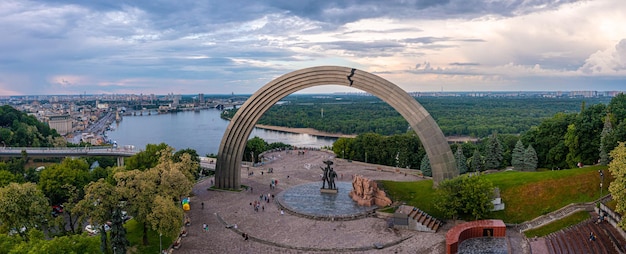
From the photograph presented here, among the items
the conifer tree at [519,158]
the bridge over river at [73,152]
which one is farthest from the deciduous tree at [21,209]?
the conifer tree at [519,158]

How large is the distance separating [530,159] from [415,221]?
2337 cm

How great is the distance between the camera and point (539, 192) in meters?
30.0

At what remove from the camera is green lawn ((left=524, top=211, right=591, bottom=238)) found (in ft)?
84.9

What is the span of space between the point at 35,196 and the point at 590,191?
35564 millimetres

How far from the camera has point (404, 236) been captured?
28156 millimetres

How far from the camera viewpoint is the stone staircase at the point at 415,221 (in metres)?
29.0

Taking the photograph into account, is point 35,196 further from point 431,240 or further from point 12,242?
point 431,240

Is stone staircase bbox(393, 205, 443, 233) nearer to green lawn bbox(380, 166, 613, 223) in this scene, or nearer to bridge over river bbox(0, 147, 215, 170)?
green lawn bbox(380, 166, 613, 223)

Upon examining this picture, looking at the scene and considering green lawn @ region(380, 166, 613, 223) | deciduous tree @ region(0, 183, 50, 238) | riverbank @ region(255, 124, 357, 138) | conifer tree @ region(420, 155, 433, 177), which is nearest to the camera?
deciduous tree @ region(0, 183, 50, 238)

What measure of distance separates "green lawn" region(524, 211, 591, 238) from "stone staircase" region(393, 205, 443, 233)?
569cm

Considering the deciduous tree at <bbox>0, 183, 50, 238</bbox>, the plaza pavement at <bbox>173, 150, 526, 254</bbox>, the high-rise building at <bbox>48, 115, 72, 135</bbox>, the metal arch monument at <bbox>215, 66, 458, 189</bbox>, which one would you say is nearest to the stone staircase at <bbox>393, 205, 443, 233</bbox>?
the plaza pavement at <bbox>173, 150, 526, 254</bbox>

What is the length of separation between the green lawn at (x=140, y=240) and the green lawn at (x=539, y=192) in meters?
18.2

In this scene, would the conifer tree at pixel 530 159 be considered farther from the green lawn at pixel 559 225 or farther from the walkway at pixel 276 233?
the walkway at pixel 276 233

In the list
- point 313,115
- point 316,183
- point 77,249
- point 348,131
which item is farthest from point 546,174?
point 313,115
